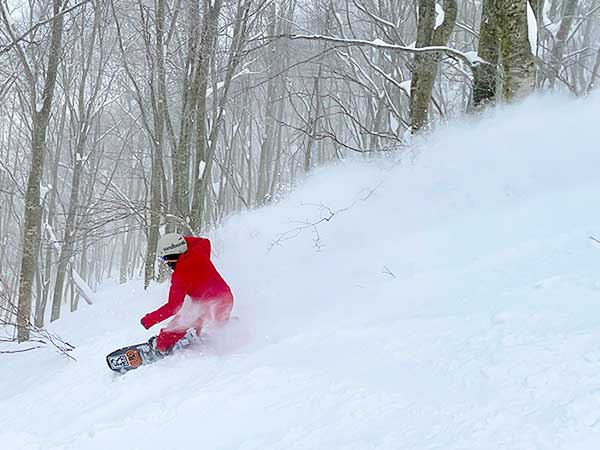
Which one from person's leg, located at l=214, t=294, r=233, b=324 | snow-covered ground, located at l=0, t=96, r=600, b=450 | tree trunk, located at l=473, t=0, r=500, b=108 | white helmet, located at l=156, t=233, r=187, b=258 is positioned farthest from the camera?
tree trunk, located at l=473, t=0, r=500, b=108

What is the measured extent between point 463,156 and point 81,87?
10990 millimetres

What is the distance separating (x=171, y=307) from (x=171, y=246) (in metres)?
0.53

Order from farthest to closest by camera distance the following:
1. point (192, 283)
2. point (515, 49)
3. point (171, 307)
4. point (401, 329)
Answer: point (515, 49), point (192, 283), point (171, 307), point (401, 329)

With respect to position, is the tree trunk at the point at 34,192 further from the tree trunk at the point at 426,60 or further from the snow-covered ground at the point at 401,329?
the tree trunk at the point at 426,60

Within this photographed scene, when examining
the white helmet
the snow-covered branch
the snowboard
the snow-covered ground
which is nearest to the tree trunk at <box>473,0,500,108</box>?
the snow-covered branch

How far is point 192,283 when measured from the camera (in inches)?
192

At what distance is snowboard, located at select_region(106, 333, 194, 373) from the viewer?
4.79 m

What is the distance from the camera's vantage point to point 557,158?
5785 millimetres

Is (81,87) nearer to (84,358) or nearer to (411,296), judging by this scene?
(84,358)

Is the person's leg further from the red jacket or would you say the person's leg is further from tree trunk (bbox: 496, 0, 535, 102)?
tree trunk (bbox: 496, 0, 535, 102)

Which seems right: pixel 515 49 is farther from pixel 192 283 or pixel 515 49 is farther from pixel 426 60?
pixel 192 283

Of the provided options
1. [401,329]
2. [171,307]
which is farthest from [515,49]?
[171,307]

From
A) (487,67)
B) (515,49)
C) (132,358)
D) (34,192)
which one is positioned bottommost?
(132,358)

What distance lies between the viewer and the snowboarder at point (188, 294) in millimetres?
4797
